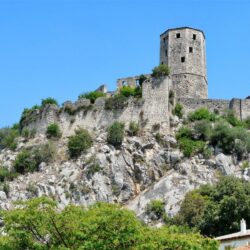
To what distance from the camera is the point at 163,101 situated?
70.1 metres

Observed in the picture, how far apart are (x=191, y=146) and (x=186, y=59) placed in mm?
12277

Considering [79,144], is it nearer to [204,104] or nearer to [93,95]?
[93,95]

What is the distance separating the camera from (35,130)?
7425 centimetres

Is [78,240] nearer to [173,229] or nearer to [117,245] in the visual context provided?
[117,245]

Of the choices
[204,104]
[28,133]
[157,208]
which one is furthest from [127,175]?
[28,133]

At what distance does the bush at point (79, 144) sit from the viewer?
68438mm

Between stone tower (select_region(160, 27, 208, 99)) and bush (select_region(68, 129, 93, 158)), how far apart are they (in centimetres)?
1079

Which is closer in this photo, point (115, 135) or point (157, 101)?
point (115, 135)

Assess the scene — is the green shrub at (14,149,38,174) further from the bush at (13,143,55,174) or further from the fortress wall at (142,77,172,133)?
the fortress wall at (142,77,172,133)

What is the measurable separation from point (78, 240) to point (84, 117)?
38130mm

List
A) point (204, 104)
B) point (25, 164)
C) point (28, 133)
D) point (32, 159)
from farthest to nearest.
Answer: point (28, 133) < point (204, 104) < point (32, 159) < point (25, 164)

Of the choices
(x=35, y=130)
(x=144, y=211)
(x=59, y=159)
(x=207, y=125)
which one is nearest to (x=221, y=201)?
(x=144, y=211)

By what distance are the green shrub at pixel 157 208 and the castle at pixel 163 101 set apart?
9614 millimetres

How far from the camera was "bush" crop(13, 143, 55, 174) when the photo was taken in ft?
225
